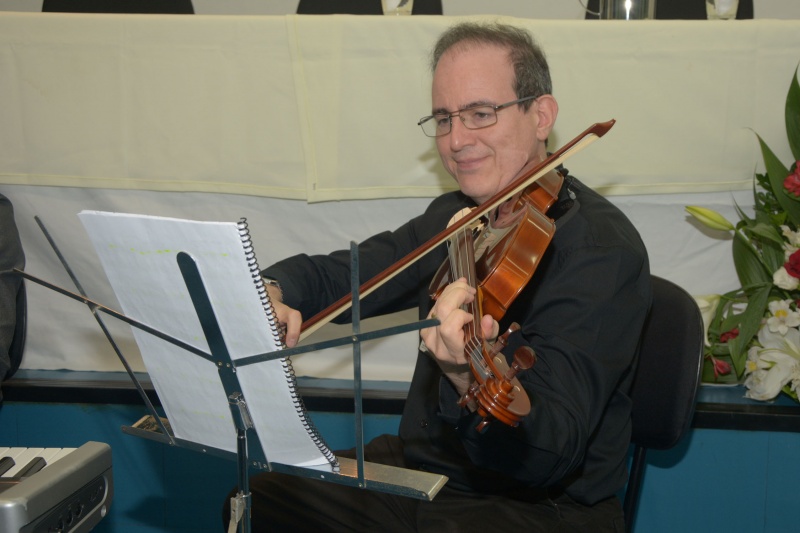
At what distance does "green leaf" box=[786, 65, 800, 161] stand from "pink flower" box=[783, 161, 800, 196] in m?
0.06

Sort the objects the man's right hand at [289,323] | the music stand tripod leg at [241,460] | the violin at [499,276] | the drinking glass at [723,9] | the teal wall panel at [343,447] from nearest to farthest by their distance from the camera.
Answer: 1. the violin at [499,276]
2. the music stand tripod leg at [241,460]
3. the man's right hand at [289,323]
4. the teal wall panel at [343,447]
5. the drinking glass at [723,9]

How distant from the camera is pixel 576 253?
129 centimetres

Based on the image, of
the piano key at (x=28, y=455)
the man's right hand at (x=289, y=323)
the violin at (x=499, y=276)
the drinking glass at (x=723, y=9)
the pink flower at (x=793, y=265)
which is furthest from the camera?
the drinking glass at (x=723, y=9)

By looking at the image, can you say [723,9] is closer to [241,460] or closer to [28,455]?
[241,460]

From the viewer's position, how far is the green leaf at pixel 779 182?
5.69ft

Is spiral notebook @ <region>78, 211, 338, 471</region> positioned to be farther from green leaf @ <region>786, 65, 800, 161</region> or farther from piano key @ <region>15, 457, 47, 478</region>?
green leaf @ <region>786, 65, 800, 161</region>

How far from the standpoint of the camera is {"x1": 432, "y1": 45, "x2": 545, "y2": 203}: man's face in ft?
4.86

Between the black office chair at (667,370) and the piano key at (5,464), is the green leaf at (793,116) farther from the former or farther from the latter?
the piano key at (5,464)

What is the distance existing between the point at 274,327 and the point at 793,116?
1.30 meters

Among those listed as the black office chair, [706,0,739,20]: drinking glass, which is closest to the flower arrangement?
[706,0,739,20]: drinking glass

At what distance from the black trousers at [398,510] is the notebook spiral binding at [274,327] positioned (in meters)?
0.38

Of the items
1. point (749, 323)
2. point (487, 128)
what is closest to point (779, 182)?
point (749, 323)

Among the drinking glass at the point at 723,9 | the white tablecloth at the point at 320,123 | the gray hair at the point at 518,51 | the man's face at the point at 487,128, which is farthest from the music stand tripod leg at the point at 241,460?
the drinking glass at the point at 723,9

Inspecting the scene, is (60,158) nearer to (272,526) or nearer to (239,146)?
(239,146)
